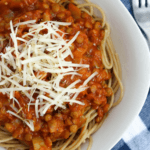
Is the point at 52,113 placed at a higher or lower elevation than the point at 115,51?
lower

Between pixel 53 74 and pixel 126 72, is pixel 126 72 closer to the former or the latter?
pixel 126 72

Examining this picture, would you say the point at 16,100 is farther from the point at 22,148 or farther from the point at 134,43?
the point at 134,43

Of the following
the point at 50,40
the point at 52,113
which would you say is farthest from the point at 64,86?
the point at 50,40

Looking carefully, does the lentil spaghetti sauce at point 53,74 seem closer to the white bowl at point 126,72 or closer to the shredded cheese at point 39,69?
the shredded cheese at point 39,69

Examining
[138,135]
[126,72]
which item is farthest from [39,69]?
[138,135]

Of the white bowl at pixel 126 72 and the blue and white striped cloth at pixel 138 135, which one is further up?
the white bowl at pixel 126 72

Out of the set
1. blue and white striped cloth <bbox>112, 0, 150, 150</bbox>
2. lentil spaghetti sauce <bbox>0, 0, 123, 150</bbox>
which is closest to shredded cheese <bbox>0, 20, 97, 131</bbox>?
lentil spaghetti sauce <bbox>0, 0, 123, 150</bbox>

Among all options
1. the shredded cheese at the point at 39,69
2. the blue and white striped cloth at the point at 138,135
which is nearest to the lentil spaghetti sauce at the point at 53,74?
the shredded cheese at the point at 39,69
